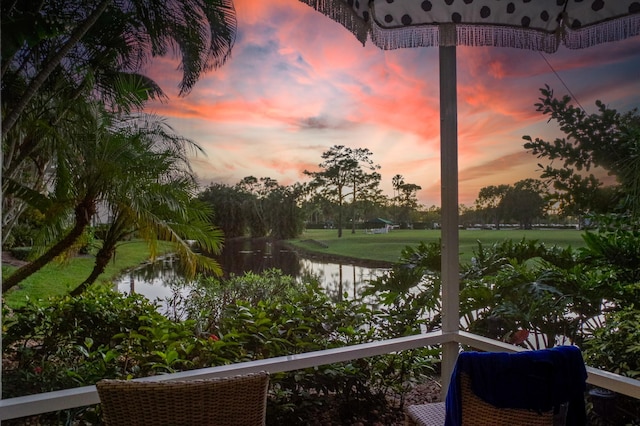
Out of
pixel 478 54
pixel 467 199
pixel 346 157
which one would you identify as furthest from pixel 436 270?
pixel 478 54

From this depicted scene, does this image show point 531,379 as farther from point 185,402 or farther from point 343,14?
point 343,14

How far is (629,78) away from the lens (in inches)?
104

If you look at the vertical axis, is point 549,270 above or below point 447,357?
above

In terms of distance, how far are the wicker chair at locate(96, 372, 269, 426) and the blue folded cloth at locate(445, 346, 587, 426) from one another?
79 centimetres

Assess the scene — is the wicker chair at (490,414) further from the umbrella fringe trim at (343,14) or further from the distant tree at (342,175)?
the umbrella fringe trim at (343,14)

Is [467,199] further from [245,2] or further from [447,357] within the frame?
[245,2]

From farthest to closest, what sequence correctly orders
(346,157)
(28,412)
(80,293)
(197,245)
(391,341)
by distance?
(346,157)
(391,341)
(197,245)
(80,293)
(28,412)

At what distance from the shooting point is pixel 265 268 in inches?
113

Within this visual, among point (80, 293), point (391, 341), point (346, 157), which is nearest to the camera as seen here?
point (80, 293)

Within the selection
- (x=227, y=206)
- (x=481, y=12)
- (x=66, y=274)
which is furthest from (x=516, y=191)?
(x=66, y=274)

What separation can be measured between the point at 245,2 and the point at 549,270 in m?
2.47

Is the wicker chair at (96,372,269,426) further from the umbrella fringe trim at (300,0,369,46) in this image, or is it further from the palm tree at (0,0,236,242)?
the umbrella fringe trim at (300,0,369,46)

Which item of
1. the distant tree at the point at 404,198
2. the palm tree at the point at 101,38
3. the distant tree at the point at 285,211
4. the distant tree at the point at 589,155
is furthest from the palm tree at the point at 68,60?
the distant tree at the point at 589,155

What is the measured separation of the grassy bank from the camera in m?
2.18
